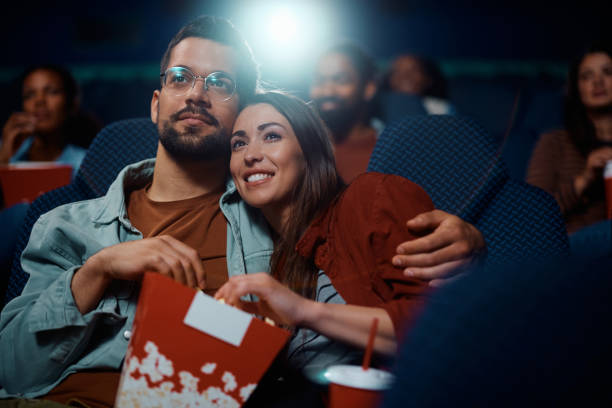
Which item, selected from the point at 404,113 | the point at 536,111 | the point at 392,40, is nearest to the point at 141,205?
the point at 404,113

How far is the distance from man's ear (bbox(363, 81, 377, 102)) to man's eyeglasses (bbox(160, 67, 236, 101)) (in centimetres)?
131

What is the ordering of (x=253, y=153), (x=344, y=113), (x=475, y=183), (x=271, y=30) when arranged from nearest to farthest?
(x=253, y=153) < (x=475, y=183) < (x=271, y=30) < (x=344, y=113)

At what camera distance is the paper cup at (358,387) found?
48 cm

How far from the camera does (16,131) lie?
3.38 ft

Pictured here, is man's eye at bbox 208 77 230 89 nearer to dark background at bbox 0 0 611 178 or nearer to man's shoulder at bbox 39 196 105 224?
man's shoulder at bbox 39 196 105 224

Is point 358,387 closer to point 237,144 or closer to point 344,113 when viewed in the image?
point 237,144

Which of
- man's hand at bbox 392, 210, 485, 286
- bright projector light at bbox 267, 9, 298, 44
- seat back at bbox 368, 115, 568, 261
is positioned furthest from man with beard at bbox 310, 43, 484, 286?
man's hand at bbox 392, 210, 485, 286

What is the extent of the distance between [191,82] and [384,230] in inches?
12.0

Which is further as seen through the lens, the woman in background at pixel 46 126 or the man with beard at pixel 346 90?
the man with beard at pixel 346 90

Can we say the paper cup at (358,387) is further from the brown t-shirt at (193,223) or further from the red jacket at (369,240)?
the brown t-shirt at (193,223)

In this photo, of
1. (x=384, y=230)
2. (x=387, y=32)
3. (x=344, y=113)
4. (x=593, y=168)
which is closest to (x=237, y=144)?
(x=384, y=230)

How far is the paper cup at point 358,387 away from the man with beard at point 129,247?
18 centimetres

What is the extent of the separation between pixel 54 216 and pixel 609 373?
669 millimetres

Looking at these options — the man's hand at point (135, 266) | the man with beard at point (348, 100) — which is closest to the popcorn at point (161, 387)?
the man's hand at point (135, 266)
